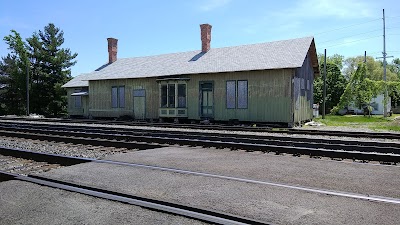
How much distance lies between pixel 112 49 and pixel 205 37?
38.7 feet

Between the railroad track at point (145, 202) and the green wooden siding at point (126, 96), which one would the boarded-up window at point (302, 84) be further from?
the railroad track at point (145, 202)

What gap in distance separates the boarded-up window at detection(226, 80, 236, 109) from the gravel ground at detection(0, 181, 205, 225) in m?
19.2

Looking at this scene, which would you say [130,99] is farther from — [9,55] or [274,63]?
[9,55]

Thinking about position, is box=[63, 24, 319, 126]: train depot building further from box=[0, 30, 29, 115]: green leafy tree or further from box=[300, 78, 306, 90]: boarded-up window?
box=[0, 30, 29, 115]: green leafy tree

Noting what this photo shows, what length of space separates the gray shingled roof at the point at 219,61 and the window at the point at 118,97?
3.52 ft

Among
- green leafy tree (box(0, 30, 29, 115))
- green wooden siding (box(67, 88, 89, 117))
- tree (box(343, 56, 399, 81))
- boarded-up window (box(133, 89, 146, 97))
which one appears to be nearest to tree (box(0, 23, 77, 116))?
green leafy tree (box(0, 30, 29, 115))

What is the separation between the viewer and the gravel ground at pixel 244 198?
3980 millimetres

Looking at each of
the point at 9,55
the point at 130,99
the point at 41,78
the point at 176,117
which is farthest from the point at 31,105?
the point at 176,117

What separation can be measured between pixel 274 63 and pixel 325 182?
56.7ft

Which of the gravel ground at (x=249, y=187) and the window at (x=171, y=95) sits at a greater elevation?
the window at (x=171, y=95)

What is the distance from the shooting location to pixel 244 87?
77.3 ft

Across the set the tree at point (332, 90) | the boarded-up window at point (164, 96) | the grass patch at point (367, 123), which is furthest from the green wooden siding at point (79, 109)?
the tree at point (332, 90)

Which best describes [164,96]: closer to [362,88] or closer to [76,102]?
[76,102]

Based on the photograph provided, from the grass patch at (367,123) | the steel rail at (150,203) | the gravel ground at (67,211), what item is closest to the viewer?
the steel rail at (150,203)
